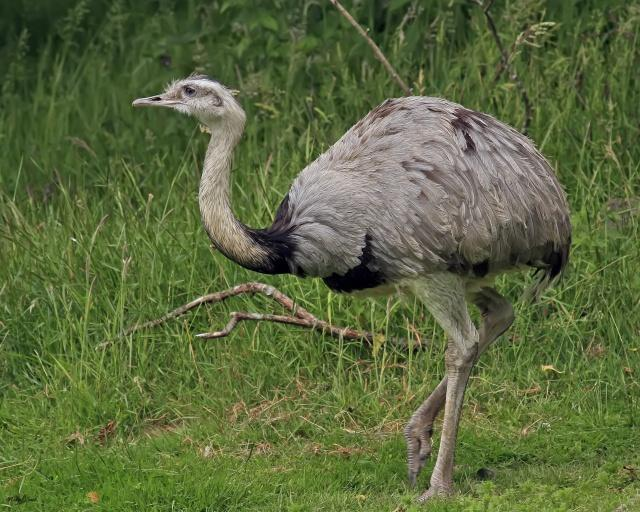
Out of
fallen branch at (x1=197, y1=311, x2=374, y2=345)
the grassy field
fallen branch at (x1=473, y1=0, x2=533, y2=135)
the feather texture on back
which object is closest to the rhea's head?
the feather texture on back

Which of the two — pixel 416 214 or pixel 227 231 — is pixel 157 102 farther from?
pixel 416 214

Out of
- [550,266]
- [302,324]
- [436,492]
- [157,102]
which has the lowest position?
[436,492]

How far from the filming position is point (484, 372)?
7316 millimetres

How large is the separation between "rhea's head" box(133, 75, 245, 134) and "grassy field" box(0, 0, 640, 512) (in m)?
1.25

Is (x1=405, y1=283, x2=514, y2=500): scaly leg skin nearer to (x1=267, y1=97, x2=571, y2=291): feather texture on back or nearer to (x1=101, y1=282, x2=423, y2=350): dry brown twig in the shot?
(x1=267, y1=97, x2=571, y2=291): feather texture on back

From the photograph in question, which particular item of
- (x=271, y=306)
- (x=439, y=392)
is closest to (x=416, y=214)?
(x=439, y=392)

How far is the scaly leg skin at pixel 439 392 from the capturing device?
6531 mm

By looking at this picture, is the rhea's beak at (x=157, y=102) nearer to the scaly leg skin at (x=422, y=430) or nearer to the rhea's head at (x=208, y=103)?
the rhea's head at (x=208, y=103)

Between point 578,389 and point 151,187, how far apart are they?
281 cm

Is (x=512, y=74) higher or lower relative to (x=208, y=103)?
lower

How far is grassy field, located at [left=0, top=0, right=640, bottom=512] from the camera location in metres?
6.57

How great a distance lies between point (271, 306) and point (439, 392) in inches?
51.0

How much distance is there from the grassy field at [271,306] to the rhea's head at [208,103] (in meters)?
1.25

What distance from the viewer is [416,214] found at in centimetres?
621
